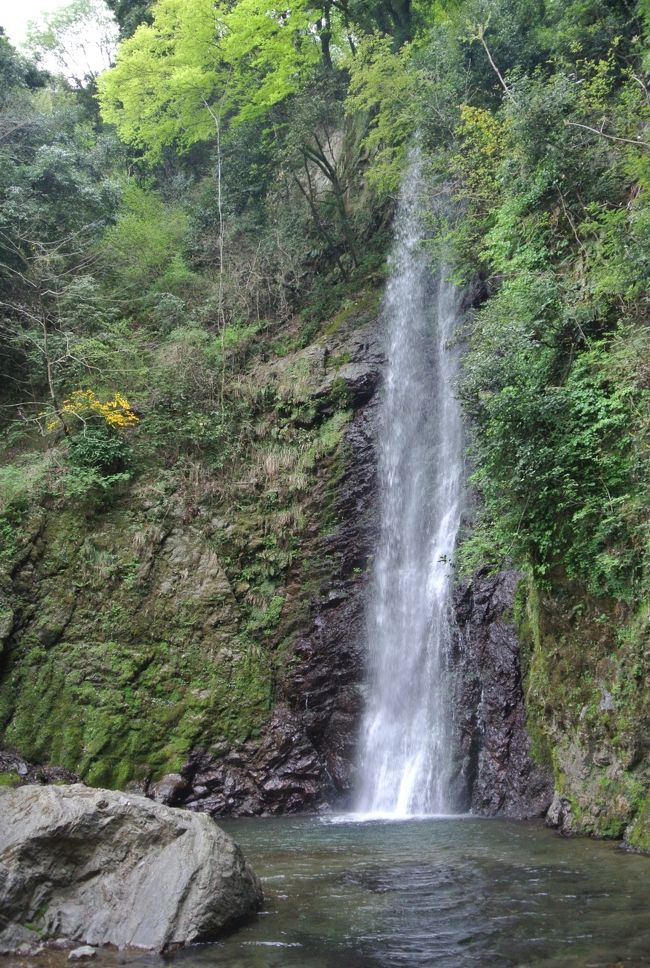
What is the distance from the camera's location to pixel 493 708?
1025 centimetres

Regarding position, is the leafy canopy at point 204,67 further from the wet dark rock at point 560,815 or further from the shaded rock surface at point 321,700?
the wet dark rock at point 560,815

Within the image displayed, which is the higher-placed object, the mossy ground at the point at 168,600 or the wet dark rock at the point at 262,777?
the mossy ground at the point at 168,600

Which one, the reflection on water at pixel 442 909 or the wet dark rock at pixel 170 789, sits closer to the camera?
the reflection on water at pixel 442 909

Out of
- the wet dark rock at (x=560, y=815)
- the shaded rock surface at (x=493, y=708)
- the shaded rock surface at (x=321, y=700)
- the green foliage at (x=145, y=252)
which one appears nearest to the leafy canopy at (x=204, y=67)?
the green foliage at (x=145, y=252)

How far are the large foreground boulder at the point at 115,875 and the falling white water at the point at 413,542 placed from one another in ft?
17.8

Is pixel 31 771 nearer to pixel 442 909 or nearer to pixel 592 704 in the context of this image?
pixel 442 909

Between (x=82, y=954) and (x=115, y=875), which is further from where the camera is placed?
(x=115, y=875)

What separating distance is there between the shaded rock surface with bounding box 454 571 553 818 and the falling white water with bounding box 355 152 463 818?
1.18 feet

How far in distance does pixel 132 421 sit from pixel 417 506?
5.87 m

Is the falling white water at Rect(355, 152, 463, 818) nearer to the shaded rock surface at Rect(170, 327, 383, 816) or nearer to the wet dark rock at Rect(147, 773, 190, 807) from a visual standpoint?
the shaded rock surface at Rect(170, 327, 383, 816)

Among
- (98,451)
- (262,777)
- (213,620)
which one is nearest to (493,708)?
(262,777)

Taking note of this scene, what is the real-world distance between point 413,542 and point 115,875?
8586mm

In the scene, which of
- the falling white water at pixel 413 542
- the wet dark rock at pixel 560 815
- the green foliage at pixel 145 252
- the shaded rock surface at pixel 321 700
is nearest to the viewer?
the wet dark rock at pixel 560 815

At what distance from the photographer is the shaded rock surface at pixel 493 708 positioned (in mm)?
9500
